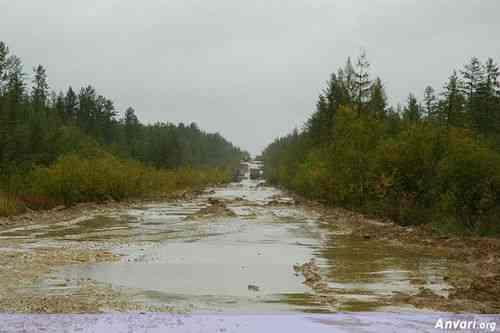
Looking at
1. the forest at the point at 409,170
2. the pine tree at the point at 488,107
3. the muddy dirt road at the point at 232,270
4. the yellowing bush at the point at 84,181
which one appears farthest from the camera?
the pine tree at the point at 488,107

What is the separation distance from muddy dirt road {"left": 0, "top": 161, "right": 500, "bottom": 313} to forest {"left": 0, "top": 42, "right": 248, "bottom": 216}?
1120cm

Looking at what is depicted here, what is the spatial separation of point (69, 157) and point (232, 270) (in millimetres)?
27861

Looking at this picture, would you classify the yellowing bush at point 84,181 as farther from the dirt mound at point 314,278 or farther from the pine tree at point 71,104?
the pine tree at point 71,104

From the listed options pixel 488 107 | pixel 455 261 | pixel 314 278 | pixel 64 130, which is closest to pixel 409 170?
pixel 455 261

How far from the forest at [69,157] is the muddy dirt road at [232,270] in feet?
36.7

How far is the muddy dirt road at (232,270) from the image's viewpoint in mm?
10109

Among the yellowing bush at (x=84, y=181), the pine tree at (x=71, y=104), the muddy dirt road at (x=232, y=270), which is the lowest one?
the muddy dirt road at (x=232, y=270)

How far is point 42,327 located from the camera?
322 inches

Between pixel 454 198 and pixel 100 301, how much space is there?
612 inches

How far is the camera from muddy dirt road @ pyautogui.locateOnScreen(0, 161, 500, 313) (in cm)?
1011

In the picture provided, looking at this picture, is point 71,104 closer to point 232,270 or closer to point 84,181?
point 84,181

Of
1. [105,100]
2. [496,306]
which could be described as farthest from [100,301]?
[105,100]

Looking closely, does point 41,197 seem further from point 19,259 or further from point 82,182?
point 19,259

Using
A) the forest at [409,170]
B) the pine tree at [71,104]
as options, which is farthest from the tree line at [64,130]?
the forest at [409,170]
